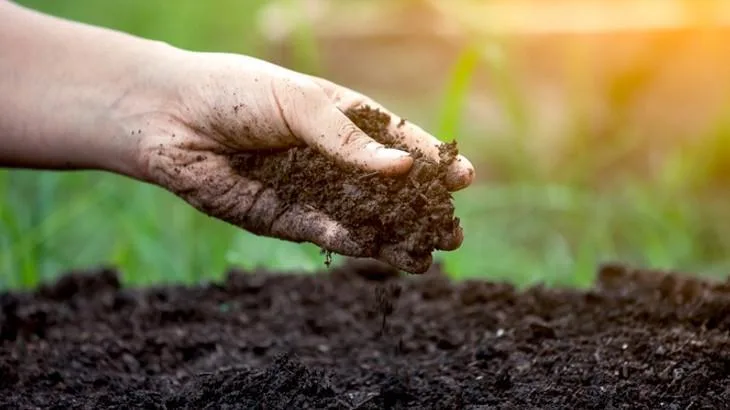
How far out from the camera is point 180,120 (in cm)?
174

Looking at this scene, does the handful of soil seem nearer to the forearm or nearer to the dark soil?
the dark soil

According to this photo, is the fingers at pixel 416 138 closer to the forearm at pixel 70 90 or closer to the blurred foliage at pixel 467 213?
the forearm at pixel 70 90

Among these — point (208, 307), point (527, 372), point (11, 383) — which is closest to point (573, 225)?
point (208, 307)

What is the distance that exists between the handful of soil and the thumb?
0.03 meters

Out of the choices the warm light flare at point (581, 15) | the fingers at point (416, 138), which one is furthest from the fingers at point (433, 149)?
the warm light flare at point (581, 15)

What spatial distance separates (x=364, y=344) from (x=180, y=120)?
55 centimetres

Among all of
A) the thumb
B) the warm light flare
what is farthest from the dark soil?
the warm light flare

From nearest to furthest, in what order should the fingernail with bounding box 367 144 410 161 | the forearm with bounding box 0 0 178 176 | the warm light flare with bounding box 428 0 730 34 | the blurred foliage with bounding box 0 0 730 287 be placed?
the fingernail with bounding box 367 144 410 161 < the forearm with bounding box 0 0 178 176 < the blurred foliage with bounding box 0 0 730 287 < the warm light flare with bounding box 428 0 730 34

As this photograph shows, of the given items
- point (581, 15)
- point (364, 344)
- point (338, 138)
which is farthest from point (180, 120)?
point (581, 15)

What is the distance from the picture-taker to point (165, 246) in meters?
2.96

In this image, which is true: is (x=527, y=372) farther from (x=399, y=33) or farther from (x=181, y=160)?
(x=399, y=33)

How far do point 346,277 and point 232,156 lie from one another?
799 mm

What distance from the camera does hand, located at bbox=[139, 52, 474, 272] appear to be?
60.1 inches

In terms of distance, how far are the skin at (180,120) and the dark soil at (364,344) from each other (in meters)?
0.25
